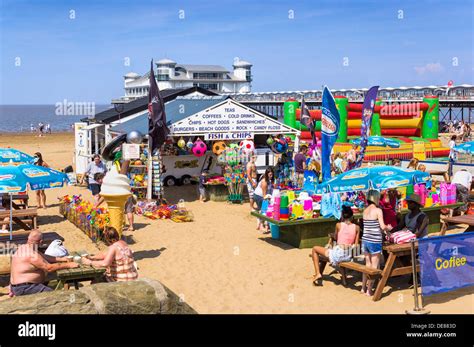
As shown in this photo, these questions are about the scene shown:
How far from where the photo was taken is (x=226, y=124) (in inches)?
594

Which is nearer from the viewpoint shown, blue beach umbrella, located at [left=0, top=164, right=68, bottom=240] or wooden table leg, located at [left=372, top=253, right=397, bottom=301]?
wooden table leg, located at [left=372, top=253, right=397, bottom=301]

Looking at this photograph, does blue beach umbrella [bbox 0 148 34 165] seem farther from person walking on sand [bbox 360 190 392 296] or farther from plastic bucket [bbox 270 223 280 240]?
person walking on sand [bbox 360 190 392 296]

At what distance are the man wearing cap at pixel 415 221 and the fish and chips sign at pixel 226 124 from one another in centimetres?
754

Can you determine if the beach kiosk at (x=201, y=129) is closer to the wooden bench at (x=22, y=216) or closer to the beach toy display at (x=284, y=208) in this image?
the wooden bench at (x=22, y=216)

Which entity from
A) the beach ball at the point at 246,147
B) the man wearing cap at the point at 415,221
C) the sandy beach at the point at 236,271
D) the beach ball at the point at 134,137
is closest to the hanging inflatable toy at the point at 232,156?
the beach ball at the point at 246,147

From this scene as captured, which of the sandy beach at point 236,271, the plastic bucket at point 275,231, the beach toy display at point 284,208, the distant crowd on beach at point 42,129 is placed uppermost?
the distant crowd on beach at point 42,129

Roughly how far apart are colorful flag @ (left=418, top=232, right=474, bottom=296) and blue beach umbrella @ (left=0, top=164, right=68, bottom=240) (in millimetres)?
5732

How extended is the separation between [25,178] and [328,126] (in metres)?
5.66

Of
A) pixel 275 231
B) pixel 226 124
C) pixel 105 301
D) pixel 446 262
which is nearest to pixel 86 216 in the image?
pixel 275 231

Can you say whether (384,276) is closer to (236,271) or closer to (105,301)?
(236,271)

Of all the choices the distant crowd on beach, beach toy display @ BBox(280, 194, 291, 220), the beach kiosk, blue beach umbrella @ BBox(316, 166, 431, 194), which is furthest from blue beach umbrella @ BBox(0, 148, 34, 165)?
the distant crowd on beach

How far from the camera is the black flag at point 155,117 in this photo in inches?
526

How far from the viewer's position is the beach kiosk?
14633mm
